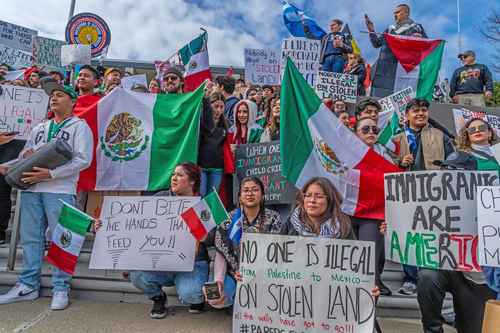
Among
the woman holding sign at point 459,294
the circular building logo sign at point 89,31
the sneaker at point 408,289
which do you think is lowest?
the sneaker at point 408,289

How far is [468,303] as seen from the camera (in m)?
2.76

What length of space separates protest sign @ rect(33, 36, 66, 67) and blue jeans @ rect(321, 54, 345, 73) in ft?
21.1

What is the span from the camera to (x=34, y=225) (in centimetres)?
353

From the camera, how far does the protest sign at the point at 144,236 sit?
3.34 metres

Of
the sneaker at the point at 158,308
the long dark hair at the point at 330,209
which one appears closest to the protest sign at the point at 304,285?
the long dark hair at the point at 330,209

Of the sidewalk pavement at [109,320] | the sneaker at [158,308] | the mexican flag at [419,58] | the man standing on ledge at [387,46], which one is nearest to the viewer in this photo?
the sidewalk pavement at [109,320]

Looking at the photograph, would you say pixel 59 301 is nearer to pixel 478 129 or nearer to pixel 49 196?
pixel 49 196

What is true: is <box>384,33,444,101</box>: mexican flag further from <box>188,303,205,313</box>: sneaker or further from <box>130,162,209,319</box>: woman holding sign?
<box>188,303,205,313</box>: sneaker

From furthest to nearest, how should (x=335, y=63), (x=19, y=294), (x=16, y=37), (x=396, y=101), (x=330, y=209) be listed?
(x=16, y=37) < (x=335, y=63) < (x=396, y=101) < (x=19, y=294) < (x=330, y=209)

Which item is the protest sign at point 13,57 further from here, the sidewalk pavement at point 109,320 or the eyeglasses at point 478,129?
the eyeglasses at point 478,129

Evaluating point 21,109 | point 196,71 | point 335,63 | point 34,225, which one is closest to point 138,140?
point 21,109

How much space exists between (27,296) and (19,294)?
6 cm

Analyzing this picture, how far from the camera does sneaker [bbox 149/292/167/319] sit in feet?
10.8

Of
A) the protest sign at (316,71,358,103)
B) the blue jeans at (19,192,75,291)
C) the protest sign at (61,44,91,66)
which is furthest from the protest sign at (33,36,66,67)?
the blue jeans at (19,192,75,291)
